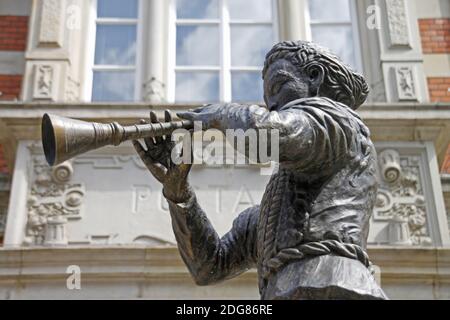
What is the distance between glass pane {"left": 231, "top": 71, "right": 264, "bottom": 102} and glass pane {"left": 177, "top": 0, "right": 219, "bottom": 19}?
809mm

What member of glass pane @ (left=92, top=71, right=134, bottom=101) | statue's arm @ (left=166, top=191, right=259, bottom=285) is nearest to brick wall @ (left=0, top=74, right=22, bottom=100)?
glass pane @ (left=92, top=71, right=134, bottom=101)

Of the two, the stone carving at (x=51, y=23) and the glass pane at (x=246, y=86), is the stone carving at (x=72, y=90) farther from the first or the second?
the glass pane at (x=246, y=86)

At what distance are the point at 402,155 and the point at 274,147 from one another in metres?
4.99

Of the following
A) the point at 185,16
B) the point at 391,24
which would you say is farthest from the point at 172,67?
the point at 391,24

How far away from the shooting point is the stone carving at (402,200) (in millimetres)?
6645

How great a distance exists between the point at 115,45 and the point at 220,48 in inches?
41.4

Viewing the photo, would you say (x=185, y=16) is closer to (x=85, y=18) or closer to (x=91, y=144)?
(x=85, y=18)

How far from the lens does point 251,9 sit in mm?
8539

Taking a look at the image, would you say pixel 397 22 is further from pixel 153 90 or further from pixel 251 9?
pixel 153 90

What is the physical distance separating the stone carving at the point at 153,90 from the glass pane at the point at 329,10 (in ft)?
6.28

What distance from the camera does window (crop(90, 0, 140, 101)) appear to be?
7.92m

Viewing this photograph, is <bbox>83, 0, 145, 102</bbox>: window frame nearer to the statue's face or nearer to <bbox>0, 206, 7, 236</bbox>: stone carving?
<bbox>0, 206, 7, 236</bbox>: stone carving
